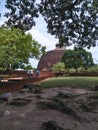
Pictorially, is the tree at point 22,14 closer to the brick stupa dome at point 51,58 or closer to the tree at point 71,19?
the tree at point 71,19

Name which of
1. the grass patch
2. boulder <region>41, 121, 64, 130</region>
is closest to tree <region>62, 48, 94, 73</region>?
the grass patch

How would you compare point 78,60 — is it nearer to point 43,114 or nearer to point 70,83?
point 70,83

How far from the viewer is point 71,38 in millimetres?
24141

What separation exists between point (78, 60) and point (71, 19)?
57.9 meters

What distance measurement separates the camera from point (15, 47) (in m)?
45.6

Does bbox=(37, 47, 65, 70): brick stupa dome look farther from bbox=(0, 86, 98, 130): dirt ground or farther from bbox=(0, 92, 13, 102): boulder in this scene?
bbox=(0, 86, 98, 130): dirt ground

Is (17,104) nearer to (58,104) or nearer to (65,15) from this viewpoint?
(58,104)

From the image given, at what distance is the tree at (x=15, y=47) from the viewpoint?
4528 cm

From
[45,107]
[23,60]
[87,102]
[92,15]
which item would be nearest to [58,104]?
[45,107]

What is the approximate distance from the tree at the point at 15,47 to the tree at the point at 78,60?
100 ft

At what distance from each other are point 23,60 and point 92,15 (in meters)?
27.4

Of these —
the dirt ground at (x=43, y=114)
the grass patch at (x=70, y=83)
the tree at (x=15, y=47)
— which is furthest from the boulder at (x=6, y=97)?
the tree at (x=15, y=47)

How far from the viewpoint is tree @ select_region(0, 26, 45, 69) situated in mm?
45281

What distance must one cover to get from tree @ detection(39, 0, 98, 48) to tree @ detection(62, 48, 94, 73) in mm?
54622
